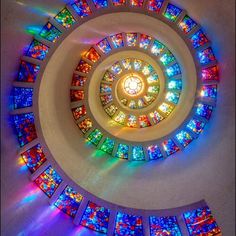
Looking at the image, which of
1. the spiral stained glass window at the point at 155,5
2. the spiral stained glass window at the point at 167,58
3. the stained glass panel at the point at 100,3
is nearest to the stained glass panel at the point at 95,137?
the spiral stained glass window at the point at 167,58

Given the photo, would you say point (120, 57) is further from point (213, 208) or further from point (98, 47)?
point (213, 208)

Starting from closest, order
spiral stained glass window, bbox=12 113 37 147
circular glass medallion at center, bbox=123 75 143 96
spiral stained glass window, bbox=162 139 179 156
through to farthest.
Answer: spiral stained glass window, bbox=12 113 37 147
spiral stained glass window, bbox=162 139 179 156
circular glass medallion at center, bbox=123 75 143 96

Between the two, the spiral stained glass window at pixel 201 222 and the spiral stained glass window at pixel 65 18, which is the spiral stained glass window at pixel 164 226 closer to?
the spiral stained glass window at pixel 201 222

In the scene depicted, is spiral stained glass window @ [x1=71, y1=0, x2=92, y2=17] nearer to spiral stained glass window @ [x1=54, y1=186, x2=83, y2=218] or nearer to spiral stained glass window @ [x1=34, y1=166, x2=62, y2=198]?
spiral stained glass window @ [x1=34, y1=166, x2=62, y2=198]

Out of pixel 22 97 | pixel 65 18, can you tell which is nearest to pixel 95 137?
pixel 22 97

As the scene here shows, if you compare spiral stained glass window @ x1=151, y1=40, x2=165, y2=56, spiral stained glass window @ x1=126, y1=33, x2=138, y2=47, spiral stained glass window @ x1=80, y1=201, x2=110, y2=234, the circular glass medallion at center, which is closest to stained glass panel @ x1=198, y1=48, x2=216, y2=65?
spiral stained glass window @ x1=151, y1=40, x2=165, y2=56

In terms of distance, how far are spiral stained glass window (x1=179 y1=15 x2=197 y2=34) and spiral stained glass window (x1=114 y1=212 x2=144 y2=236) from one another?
6.54 meters

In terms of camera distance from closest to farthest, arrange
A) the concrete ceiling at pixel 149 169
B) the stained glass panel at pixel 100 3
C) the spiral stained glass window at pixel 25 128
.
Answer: the concrete ceiling at pixel 149 169 < the stained glass panel at pixel 100 3 < the spiral stained glass window at pixel 25 128

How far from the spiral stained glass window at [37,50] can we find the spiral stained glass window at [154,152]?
5020 millimetres

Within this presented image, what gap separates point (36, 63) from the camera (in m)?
9.96

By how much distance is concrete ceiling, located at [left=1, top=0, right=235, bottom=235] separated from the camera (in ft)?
29.8

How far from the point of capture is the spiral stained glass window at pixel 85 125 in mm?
12062

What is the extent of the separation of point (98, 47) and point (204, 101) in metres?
4.28

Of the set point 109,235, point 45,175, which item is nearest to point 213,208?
point 109,235
